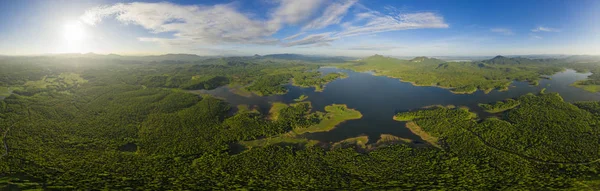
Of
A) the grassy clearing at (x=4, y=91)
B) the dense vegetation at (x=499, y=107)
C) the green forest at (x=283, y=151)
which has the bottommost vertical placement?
the green forest at (x=283, y=151)

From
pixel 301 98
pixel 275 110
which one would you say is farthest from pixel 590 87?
pixel 275 110

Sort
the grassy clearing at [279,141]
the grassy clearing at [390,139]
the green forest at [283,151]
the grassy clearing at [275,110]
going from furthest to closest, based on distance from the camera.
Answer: the grassy clearing at [275,110] → the grassy clearing at [390,139] → the grassy clearing at [279,141] → the green forest at [283,151]

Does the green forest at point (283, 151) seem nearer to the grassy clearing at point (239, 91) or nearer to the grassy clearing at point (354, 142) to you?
the grassy clearing at point (354, 142)

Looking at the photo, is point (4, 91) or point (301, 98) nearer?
point (301, 98)

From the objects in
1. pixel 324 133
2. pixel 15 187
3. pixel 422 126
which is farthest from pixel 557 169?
pixel 15 187

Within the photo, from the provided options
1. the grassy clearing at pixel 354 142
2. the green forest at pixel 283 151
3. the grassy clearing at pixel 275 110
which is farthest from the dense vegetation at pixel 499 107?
the grassy clearing at pixel 275 110

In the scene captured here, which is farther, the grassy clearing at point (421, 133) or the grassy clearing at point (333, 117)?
the grassy clearing at point (333, 117)

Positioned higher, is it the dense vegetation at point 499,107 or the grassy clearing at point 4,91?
the grassy clearing at point 4,91

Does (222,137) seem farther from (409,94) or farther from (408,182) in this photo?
(409,94)

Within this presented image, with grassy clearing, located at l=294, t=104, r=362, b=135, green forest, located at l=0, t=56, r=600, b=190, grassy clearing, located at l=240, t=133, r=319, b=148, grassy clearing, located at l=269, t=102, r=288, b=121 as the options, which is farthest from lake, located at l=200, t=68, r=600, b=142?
green forest, located at l=0, t=56, r=600, b=190

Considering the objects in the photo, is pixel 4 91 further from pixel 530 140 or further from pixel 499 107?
pixel 499 107

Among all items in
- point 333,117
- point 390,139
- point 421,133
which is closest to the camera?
point 390,139
